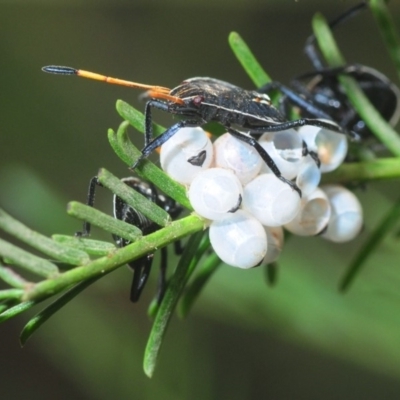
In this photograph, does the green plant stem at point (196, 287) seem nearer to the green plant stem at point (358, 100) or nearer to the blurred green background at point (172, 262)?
the green plant stem at point (358, 100)

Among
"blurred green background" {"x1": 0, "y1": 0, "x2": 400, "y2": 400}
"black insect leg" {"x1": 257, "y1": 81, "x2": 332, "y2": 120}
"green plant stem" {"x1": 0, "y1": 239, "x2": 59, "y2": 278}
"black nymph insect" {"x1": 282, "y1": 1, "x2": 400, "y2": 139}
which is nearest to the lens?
"green plant stem" {"x1": 0, "y1": 239, "x2": 59, "y2": 278}

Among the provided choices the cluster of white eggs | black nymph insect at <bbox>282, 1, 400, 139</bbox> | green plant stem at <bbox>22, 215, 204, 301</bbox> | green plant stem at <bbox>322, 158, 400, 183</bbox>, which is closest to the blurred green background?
black nymph insect at <bbox>282, 1, 400, 139</bbox>

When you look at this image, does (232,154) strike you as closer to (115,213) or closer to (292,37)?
(115,213)

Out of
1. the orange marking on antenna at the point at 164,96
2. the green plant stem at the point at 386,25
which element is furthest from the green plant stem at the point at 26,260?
the green plant stem at the point at 386,25

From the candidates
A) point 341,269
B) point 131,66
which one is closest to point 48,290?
point 341,269

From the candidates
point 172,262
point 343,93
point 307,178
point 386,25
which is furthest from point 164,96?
point 172,262

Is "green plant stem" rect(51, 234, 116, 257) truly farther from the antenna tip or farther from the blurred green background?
the blurred green background
